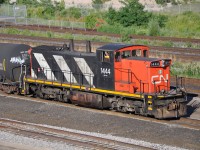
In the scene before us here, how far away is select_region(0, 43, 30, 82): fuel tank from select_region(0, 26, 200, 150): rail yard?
117 centimetres

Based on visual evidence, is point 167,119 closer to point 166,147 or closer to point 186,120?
point 186,120

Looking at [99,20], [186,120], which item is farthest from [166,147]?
[99,20]

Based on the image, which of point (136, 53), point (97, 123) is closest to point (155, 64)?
point (136, 53)

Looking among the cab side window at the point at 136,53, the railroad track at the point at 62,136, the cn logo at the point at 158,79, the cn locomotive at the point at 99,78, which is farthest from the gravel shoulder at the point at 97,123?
the cab side window at the point at 136,53

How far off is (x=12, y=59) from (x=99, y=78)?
5.32m

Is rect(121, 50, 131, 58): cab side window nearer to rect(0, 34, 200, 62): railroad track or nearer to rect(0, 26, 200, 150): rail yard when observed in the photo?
rect(0, 26, 200, 150): rail yard

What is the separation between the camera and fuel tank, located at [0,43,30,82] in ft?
74.9

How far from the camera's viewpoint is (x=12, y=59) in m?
22.9

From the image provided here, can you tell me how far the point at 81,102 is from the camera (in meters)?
20.6

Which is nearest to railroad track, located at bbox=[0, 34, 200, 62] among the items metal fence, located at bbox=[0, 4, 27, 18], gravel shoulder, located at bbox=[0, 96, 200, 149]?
gravel shoulder, located at bbox=[0, 96, 200, 149]

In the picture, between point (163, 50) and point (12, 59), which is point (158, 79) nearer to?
point (12, 59)

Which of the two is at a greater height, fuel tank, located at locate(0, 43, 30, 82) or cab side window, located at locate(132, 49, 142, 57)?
cab side window, located at locate(132, 49, 142, 57)

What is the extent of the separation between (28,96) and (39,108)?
2.73m

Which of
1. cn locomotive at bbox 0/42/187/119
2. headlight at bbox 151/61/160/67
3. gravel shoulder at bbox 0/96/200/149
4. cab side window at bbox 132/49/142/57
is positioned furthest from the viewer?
cab side window at bbox 132/49/142/57
